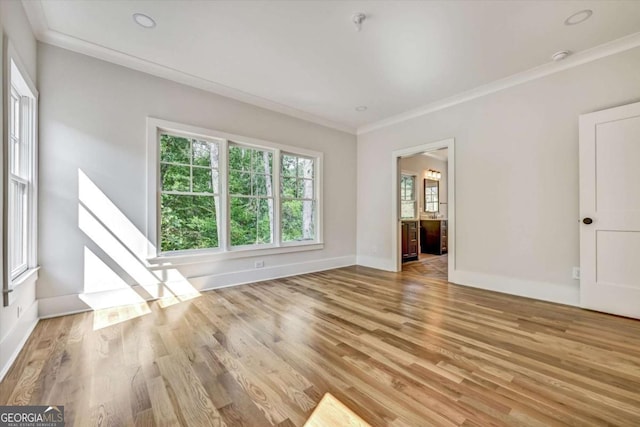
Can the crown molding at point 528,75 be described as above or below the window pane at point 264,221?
above

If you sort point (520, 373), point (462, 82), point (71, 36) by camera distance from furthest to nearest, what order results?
point (462, 82) < point (71, 36) < point (520, 373)

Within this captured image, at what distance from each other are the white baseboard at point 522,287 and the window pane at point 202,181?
149 inches

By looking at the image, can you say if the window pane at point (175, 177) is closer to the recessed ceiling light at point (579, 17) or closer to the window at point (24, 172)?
the window at point (24, 172)

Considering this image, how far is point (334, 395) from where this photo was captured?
60.5 inches

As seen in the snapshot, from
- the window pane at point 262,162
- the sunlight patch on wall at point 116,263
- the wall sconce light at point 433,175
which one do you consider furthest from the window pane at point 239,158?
the wall sconce light at point 433,175

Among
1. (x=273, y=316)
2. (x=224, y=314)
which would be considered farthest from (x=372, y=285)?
(x=224, y=314)

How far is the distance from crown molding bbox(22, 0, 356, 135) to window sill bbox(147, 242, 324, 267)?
88.0 inches

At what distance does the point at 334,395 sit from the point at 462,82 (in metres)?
3.89

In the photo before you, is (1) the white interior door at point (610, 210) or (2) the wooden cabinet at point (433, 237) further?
(2) the wooden cabinet at point (433, 237)

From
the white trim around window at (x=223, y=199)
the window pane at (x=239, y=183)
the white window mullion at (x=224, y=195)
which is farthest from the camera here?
the window pane at (x=239, y=183)

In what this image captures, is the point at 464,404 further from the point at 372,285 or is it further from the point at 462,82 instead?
the point at 462,82

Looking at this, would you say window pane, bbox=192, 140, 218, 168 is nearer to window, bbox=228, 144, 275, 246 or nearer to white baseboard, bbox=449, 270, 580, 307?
window, bbox=228, 144, 275, 246

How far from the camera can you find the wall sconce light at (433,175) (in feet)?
24.9

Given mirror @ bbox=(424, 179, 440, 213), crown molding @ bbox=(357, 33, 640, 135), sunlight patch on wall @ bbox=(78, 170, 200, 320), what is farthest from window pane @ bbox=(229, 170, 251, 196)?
mirror @ bbox=(424, 179, 440, 213)
